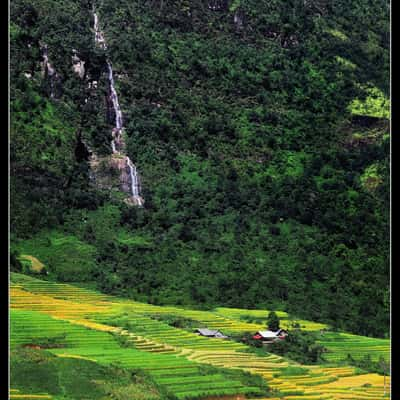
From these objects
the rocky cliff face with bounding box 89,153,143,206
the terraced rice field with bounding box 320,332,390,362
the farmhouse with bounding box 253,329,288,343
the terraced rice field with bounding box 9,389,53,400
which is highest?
the rocky cliff face with bounding box 89,153,143,206

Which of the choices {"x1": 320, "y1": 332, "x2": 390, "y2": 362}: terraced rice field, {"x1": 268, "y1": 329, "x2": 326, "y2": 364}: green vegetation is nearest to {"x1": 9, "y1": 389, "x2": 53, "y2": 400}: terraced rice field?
{"x1": 268, "y1": 329, "x2": 326, "y2": 364}: green vegetation

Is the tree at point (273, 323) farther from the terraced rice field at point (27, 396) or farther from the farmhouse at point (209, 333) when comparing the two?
the terraced rice field at point (27, 396)

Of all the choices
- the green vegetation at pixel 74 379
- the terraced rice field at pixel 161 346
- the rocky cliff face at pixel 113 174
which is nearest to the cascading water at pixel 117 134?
the rocky cliff face at pixel 113 174

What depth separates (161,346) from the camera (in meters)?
30.7

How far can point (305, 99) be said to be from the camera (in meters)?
55.7

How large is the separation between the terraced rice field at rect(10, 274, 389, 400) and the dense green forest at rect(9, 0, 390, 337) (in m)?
3.45

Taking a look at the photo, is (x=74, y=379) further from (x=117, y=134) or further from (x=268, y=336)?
(x=117, y=134)

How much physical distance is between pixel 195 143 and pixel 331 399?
81.1 ft

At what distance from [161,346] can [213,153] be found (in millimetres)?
20650

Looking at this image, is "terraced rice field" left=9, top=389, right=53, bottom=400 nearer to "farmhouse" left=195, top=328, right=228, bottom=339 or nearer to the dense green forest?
"farmhouse" left=195, top=328, right=228, bottom=339

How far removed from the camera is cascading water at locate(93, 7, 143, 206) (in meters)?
46.5

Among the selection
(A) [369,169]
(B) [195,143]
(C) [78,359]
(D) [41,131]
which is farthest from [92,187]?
(C) [78,359]

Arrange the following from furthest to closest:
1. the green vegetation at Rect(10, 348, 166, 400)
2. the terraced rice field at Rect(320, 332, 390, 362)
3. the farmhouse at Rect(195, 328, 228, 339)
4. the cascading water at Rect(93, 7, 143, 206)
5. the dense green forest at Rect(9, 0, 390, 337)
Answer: the cascading water at Rect(93, 7, 143, 206) < the dense green forest at Rect(9, 0, 390, 337) < the terraced rice field at Rect(320, 332, 390, 362) < the farmhouse at Rect(195, 328, 228, 339) < the green vegetation at Rect(10, 348, 166, 400)
